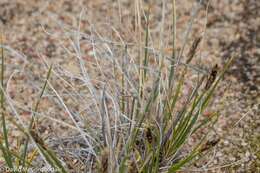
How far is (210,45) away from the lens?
1.80 meters

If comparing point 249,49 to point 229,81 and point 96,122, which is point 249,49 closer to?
point 229,81

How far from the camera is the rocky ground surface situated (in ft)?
4.70

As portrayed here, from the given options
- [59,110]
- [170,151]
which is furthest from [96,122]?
[59,110]

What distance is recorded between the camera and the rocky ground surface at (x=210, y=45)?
1.43 meters

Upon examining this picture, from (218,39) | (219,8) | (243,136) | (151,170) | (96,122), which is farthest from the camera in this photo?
(219,8)

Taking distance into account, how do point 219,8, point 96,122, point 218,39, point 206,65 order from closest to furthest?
point 96,122
point 206,65
point 218,39
point 219,8

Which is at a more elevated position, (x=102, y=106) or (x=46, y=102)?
(x=102, y=106)

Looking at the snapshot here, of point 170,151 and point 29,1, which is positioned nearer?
point 170,151

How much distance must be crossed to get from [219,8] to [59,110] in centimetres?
82

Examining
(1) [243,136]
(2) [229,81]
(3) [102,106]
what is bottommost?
(1) [243,136]

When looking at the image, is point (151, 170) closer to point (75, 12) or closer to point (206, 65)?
point (206, 65)

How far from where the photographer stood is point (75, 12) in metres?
2.00

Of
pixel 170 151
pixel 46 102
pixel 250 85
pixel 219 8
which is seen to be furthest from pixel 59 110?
pixel 219 8

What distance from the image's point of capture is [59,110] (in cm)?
156
